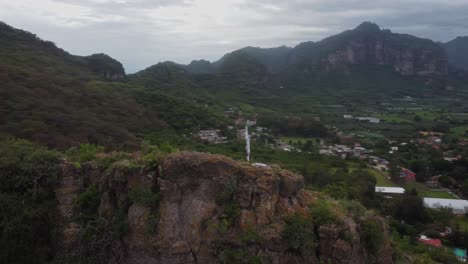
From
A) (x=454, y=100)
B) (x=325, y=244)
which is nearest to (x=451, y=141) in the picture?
(x=325, y=244)

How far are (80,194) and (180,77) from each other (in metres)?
67.7

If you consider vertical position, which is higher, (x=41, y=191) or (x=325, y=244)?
(x=41, y=191)

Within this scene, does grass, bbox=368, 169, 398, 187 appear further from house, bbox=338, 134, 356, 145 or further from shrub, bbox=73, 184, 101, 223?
shrub, bbox=73, 184, 101, 223

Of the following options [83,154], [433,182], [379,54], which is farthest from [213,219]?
[379,54]

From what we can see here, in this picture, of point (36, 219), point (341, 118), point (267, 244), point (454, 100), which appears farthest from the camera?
point (454, 100)

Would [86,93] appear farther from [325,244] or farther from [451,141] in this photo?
[451,141]

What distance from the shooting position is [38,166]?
9.02m

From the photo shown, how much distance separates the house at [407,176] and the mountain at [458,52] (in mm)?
158139

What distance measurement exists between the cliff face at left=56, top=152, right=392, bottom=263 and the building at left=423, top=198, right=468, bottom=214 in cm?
1986

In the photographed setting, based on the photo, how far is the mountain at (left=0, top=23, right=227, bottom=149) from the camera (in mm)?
20797

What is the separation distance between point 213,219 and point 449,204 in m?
23.9

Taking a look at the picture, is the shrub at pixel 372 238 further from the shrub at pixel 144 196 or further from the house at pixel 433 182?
the house at pixel 433 182

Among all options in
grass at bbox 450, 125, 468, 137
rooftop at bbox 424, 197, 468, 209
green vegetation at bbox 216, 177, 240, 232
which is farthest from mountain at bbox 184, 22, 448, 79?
green vegetation at bbox 216, 177, 240, 232

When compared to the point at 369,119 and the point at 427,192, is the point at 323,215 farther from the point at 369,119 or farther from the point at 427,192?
the point at 369,119
